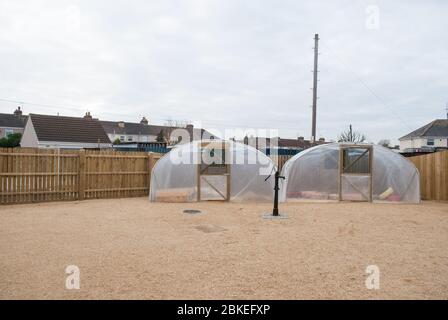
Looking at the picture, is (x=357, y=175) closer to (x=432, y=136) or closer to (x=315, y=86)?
(x=315, y=86)

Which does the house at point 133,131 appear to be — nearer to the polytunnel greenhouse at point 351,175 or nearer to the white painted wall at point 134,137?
the white painted wall at point 134,137

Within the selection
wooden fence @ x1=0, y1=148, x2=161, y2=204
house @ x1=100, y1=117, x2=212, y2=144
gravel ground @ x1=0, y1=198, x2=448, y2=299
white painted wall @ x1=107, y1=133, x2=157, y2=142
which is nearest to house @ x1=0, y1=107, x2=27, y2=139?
house @ x1=100, y1=117, x2=212, y2=144

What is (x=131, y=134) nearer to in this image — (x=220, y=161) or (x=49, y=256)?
(x=220, y=161)

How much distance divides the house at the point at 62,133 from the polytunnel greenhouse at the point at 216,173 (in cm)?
1972

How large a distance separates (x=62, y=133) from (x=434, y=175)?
29521mm

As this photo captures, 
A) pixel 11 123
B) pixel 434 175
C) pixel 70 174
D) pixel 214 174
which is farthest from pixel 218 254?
pixel 11 123

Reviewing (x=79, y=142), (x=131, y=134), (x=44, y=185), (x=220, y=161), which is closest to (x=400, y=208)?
(x=220, y=161)

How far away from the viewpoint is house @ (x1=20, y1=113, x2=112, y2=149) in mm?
31333

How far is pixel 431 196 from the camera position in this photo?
14969mm

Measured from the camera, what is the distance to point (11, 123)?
47906 mm

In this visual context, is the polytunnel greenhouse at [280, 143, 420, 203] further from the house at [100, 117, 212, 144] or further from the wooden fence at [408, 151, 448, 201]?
the house at [100, 117, 212, 144]

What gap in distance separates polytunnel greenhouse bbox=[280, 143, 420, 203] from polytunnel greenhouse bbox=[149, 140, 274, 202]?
113 cm
